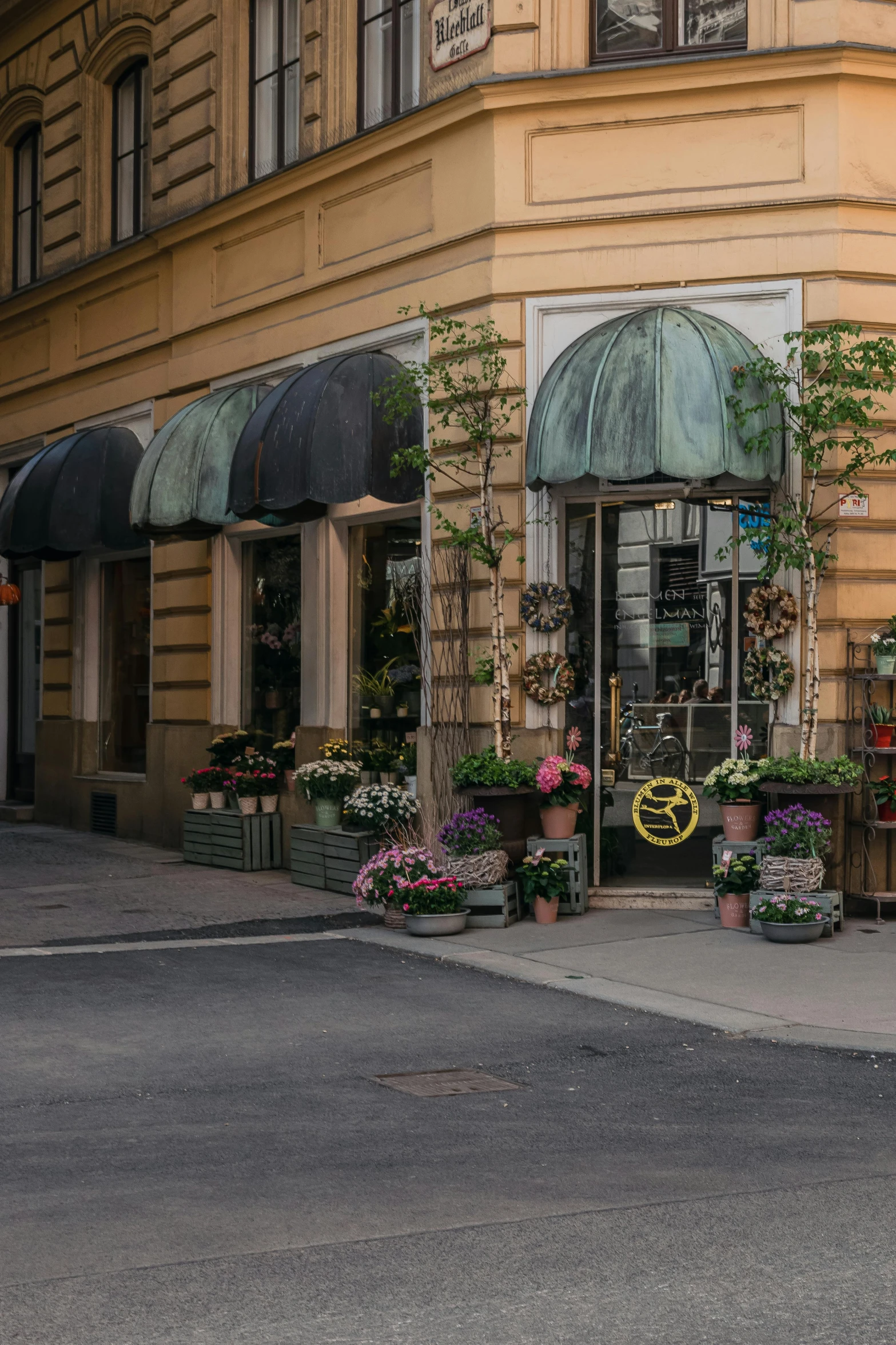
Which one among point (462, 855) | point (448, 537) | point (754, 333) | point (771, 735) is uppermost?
point (754, 333)

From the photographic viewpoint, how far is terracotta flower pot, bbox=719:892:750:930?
1151 centimetres

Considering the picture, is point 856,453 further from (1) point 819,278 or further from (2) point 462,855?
(2) point 462,855

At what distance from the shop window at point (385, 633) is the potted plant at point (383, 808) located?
3.09 feet

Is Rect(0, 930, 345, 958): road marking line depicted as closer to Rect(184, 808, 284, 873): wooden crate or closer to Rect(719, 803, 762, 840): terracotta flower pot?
Rect(719, 803, 762, 840): terracotta flower pot

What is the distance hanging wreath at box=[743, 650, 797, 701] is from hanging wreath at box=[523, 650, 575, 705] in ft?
4.51

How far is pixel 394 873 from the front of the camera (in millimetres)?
11555

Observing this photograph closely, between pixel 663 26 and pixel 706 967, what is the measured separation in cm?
737

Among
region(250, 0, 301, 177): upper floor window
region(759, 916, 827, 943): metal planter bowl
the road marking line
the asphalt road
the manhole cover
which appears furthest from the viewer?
region(250, 0, 301, 177): upper floor window

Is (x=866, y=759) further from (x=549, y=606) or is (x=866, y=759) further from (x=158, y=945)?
(x=158, y=945)

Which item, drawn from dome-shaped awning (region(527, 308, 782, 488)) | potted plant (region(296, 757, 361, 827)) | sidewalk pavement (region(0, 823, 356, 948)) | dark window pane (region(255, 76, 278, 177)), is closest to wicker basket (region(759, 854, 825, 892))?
dome-shaped awning (region(527, 308, 782, 488))

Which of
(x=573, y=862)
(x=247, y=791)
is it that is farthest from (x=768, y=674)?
(x=247, y=791)

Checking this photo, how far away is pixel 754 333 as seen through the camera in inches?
483

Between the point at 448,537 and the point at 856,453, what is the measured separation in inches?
128

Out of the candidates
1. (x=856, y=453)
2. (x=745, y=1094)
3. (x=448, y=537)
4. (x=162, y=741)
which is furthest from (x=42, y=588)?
(x=745, y=1094)
